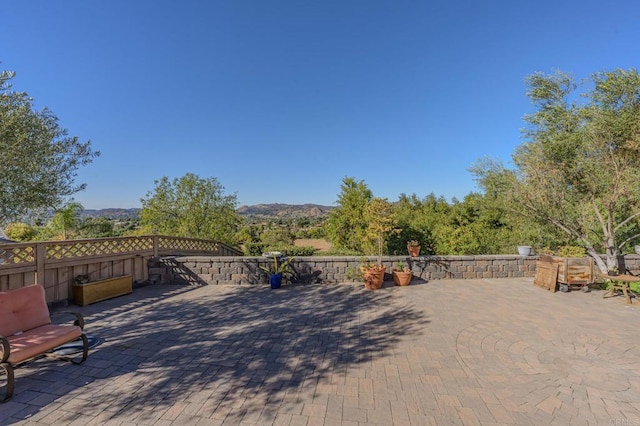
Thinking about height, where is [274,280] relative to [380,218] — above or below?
below

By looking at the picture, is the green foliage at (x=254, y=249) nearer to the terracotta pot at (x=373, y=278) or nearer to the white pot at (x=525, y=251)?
the terracotta pot at (x=373, y=278)

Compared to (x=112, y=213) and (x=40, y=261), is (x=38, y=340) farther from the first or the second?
(x=112, y=213)

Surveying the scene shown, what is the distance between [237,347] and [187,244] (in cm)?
745

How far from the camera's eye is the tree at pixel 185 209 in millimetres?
15211

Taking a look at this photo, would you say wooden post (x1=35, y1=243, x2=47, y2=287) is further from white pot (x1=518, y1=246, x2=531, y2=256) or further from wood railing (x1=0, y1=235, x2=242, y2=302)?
white pot (x1=518, y1=246, x2=531, y2=256)

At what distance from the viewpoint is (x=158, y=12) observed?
838 centimetres

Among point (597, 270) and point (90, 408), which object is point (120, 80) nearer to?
point (90, 408)

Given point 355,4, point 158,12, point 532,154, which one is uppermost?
point 355,4

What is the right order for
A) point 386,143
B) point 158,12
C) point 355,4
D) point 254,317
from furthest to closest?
point 386,143 → point 355,4 → point 158,12 → point 254,317

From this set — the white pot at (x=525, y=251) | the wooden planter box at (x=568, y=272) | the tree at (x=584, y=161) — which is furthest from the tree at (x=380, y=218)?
the tree at (x=584, y=161)

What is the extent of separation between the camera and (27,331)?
3.64 metres

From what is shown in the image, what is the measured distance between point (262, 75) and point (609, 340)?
14.4 metres

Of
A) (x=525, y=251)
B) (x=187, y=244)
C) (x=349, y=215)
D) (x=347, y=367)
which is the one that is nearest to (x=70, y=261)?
(x=187, y=244)

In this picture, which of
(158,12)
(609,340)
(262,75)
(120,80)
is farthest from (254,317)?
(262,75)
